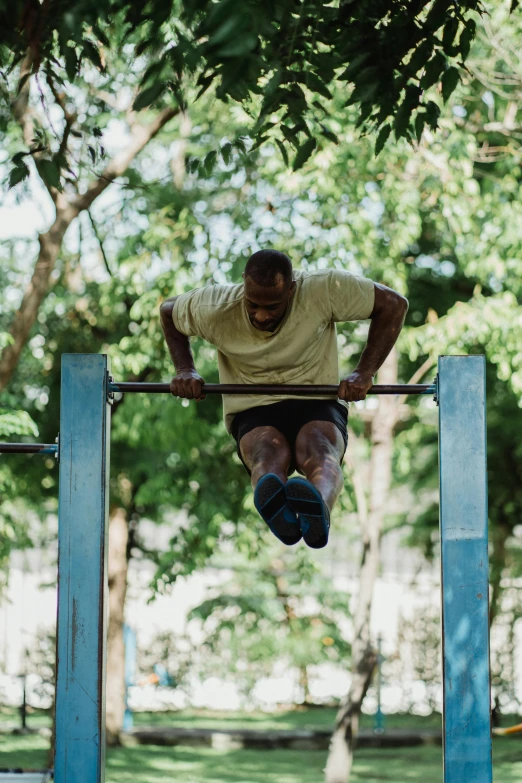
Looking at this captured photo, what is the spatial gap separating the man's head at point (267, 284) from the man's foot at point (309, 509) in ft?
2.48

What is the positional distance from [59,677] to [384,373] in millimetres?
6487

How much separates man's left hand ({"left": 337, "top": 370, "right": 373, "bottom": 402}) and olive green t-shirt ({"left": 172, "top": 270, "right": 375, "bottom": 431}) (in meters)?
0.29

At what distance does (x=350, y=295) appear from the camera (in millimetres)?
4098

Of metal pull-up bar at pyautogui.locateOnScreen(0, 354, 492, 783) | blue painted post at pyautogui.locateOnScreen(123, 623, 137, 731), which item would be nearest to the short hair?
metal pull-up bar at pyautogui.locateOnScreen(0, 354, 492, 783)

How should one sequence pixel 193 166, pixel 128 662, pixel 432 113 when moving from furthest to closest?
pixel 128 662, pixel 193 166, pixel 432 113

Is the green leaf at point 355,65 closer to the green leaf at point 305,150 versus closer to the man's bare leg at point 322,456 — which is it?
the green leaf at point 305,150

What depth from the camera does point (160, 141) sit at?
41.6ft

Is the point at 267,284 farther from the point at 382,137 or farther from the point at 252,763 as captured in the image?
the point at 252,763

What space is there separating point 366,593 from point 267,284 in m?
5.70

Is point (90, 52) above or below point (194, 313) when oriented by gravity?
above

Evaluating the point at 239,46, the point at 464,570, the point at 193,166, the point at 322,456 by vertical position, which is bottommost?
the point at 464,570

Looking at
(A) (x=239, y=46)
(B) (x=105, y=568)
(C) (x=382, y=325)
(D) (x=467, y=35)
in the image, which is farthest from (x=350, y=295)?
(A) (x=239, y=46)

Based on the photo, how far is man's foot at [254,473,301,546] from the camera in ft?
12.0

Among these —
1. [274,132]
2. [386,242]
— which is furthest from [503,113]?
[274,132]
